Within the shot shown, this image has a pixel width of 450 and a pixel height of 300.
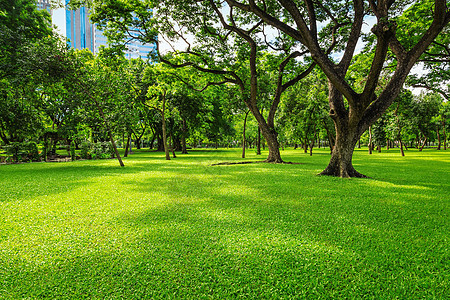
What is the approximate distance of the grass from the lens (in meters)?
2.16

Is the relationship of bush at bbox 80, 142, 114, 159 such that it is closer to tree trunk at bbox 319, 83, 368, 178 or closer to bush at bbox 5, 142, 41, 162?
bush at bbox 5, 142, 41, 162

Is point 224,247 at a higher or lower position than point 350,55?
lower

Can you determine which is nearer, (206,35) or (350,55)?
(350,55)

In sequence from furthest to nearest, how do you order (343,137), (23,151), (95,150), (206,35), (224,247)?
(95,150) < (23,151) < (206,35) < (343,137) < (224,247)

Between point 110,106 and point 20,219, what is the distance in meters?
9.60

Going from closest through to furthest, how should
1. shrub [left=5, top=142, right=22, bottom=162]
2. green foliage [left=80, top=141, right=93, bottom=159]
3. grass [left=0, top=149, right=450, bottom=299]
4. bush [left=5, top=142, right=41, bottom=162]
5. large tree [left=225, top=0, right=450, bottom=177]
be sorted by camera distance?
grass [left=0, top=149, right=450, bottom=299] → large tree [left=225, top=0, right=450, bottom=177] → shrub [left=5, top=142, right=22, bottom=162] → bush [left=5, top=142, right=41, bottom=162] → green foliage [left=80, top=141, right=93, bottom=159]

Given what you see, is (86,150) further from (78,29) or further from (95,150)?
(78,29)

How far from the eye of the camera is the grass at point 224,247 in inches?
85.0

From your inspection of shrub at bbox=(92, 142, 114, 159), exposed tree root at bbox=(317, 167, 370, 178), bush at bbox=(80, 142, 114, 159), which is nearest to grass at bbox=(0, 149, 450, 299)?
exposed tree root at bbox=(317, 167, 370, 178)

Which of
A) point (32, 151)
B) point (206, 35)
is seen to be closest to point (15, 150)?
point (32, 151)

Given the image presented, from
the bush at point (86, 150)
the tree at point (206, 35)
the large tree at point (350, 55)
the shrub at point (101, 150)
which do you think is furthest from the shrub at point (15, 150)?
the large tree at point (350, 55)

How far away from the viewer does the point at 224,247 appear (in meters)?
2.91

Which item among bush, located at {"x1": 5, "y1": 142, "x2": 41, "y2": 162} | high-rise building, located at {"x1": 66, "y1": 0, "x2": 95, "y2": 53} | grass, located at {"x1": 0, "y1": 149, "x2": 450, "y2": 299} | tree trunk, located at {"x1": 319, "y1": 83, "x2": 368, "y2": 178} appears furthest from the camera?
high-rise building, located at {"x1": 66, "y1": 0, "x2": 95, "y2": 53}

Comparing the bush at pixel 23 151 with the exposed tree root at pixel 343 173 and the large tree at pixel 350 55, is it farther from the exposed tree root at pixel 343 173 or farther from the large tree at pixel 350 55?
the exposed tree root at pixel 343 173
